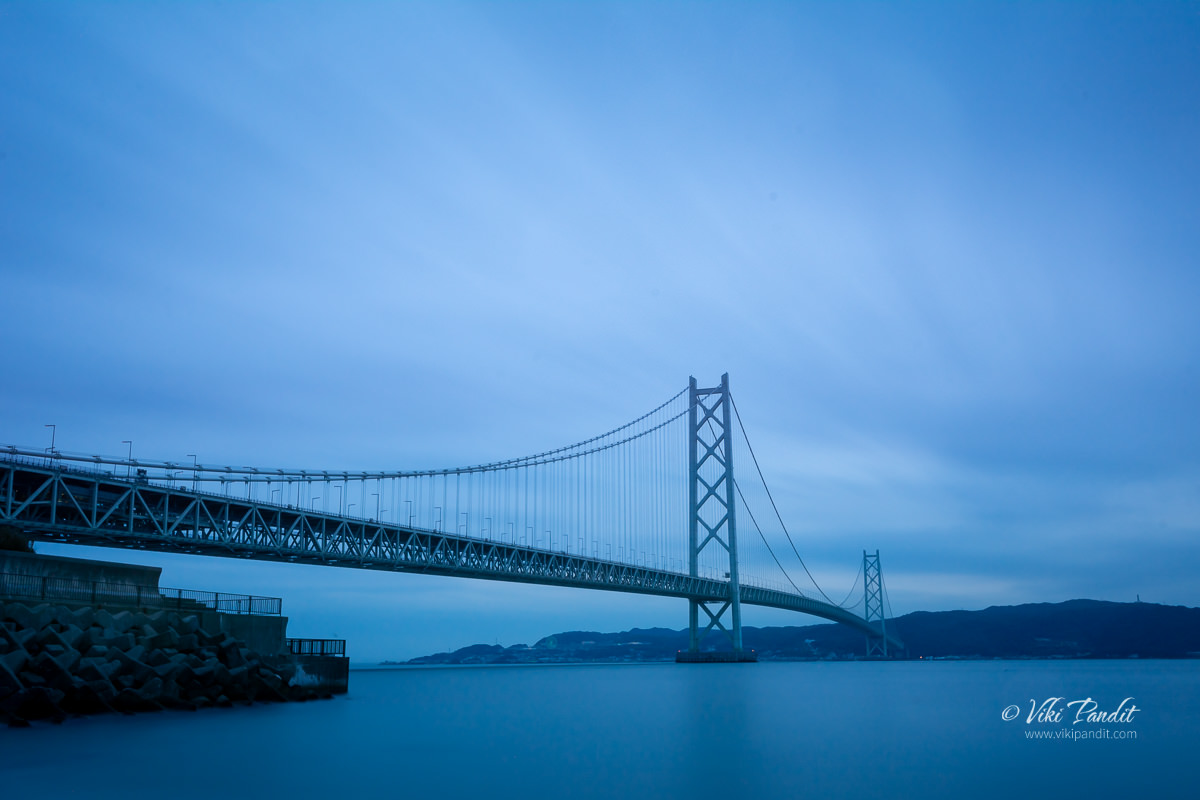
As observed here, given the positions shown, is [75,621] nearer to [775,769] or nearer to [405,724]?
[405,724]

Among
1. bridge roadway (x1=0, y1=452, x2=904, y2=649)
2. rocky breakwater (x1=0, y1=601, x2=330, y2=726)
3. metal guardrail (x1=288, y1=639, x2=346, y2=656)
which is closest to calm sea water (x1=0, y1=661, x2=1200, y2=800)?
rocky breakwater (x1=0, y1=601, x2=330, y2=726)

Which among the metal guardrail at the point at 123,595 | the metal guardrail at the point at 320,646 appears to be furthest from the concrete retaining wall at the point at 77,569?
the metal guardrail at the point at 320,646

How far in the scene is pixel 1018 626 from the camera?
114 m

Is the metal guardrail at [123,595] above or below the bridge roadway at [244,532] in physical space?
below

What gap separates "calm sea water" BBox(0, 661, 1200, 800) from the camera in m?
9.74

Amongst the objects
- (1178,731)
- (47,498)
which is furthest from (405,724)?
(47,498)

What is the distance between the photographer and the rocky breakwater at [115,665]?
44.5 feet

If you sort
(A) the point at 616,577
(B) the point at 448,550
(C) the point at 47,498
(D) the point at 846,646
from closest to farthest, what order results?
(C) the point at 47,498
(B) the point at 448,550
(A) the point at 616,577
(D) the point at 846,646

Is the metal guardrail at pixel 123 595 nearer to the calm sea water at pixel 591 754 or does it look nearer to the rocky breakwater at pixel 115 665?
the rocky breakwater at pixel 115 665

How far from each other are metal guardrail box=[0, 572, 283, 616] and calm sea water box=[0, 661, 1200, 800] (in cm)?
275

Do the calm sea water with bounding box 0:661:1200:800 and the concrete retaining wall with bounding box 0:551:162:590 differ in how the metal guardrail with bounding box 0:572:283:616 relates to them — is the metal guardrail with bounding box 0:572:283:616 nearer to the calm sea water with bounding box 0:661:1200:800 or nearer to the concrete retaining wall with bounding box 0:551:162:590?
the concrete retaining wall with bounding box 0:551:162:590

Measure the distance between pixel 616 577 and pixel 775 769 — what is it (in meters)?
36.7

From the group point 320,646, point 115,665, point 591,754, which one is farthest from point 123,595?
point 591,754

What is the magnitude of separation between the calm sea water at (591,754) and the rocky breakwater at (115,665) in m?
0.51
